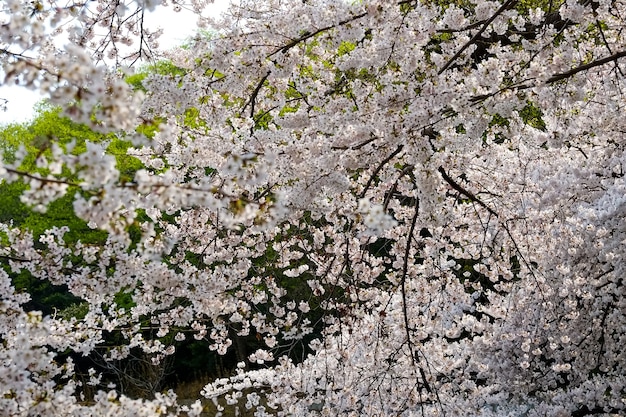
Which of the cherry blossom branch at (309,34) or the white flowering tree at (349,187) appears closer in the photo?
the white flowering tree at (349,187)

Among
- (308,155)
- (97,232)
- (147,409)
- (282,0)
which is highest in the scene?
(97,232)

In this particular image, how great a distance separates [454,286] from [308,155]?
2.76 metres

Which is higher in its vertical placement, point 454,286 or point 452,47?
point 452,47

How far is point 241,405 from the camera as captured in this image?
13.0m

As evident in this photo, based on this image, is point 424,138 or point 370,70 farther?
point 370,70

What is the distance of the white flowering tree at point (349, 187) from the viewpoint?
2.53 m

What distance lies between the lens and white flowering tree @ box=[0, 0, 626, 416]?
253cm

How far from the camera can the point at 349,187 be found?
14.2ft

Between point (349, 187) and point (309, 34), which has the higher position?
point (309, 34)

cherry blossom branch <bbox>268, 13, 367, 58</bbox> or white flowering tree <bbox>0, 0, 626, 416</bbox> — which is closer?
white flowering tree <bbox>0, 0, 626, 416</bbox>

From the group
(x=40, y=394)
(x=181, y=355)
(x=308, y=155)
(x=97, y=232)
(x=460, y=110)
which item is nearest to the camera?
(x=40, y=394)

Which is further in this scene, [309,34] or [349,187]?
[349,187]

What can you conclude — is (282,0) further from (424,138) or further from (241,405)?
(241,405)

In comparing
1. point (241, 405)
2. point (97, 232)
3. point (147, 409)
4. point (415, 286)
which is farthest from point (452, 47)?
point (97, 232)
